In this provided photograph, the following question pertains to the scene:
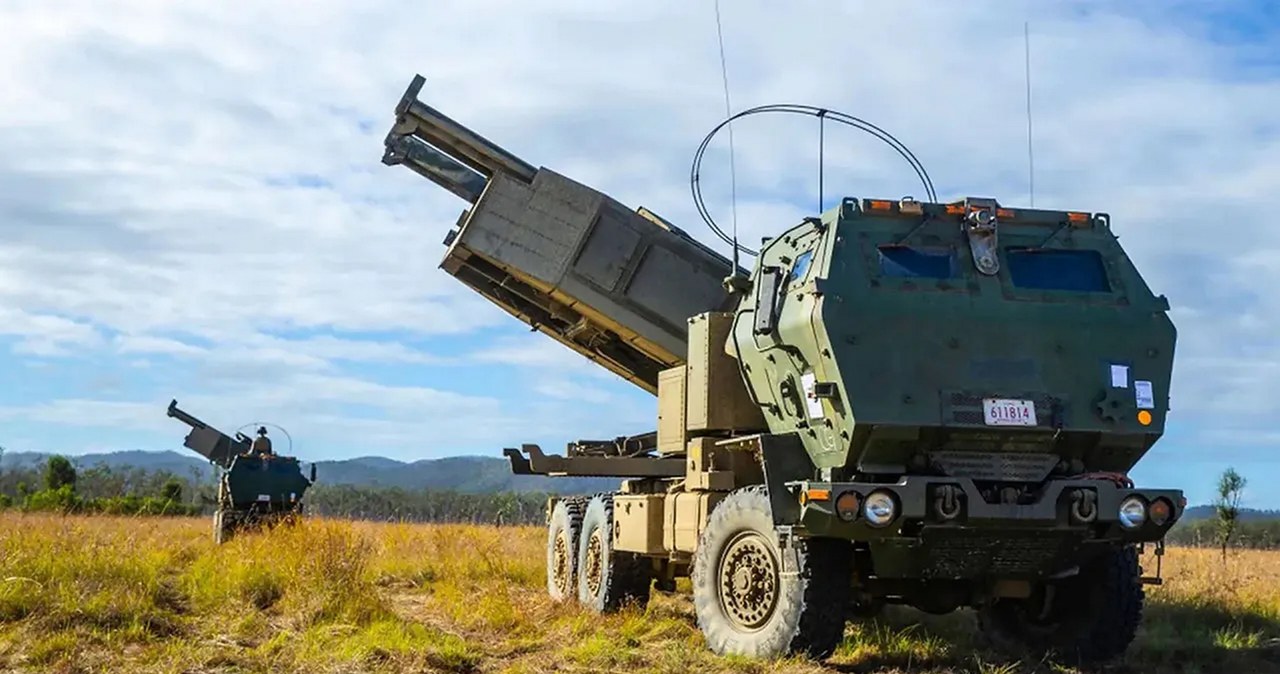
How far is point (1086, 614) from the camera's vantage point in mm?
8734

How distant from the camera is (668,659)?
8.26 m

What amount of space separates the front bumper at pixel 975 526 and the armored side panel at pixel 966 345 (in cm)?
33

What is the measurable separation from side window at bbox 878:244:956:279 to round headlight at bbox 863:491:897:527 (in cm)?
144

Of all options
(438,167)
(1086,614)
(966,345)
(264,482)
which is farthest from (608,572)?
(264,482)

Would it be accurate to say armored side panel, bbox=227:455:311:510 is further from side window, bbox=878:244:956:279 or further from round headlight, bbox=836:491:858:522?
round headlight, bbox=836:491:858:522

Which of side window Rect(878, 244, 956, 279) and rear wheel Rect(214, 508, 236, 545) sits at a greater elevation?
side window Rect(878, 244, 956, 279)

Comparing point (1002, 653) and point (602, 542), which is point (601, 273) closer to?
point (602, 542)

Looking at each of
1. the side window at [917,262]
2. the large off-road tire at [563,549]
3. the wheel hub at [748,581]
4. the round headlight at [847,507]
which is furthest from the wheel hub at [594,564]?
the round headlight at [847,507]

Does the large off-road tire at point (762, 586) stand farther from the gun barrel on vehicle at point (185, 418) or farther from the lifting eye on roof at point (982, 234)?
the gun barrel on vehicle at point (185, 418)

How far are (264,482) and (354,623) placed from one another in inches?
542

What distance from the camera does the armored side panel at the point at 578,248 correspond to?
1160cm

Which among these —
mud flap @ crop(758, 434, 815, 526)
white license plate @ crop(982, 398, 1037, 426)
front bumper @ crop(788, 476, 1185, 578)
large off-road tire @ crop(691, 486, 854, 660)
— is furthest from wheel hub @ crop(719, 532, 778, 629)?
white license plate @ crop(982, 398, 1037, 426)

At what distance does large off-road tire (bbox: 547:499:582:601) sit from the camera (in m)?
12.7

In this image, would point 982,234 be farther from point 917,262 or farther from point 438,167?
point 438,167
